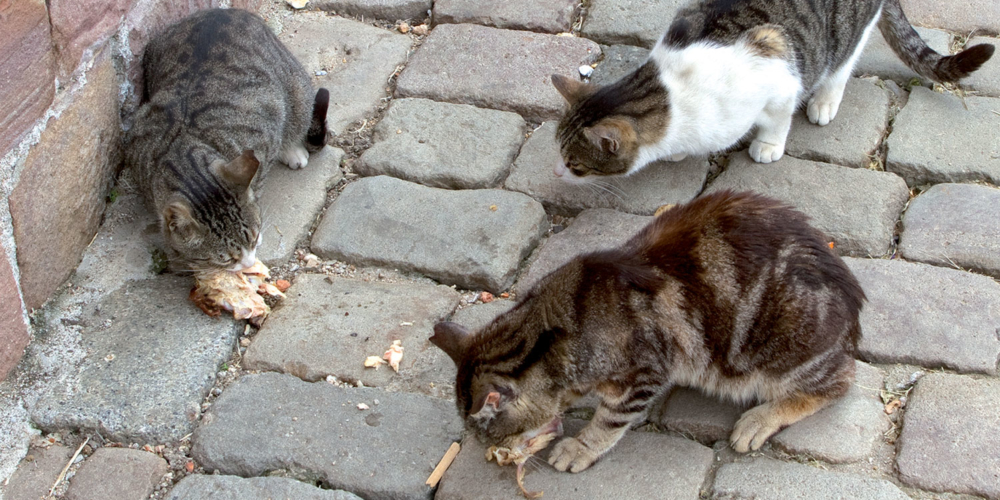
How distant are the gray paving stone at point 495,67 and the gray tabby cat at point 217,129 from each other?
0.64 m

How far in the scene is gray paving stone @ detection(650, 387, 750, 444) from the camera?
124 inches

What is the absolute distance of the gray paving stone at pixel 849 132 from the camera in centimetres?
425

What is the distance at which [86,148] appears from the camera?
381 centimetres

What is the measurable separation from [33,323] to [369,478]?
5.21 feet

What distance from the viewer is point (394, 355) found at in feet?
11.3

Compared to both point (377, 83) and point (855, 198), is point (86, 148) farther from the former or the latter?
point (855, 198)

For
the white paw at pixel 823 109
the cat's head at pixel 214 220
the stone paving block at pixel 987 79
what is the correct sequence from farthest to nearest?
the stone paving block at pixel 987 79 < the white paw at pixel 823 109 < the cat's head at pixel 214 220

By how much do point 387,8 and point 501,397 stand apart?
10.1 ft

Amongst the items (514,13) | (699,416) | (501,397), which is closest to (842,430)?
(699,416)

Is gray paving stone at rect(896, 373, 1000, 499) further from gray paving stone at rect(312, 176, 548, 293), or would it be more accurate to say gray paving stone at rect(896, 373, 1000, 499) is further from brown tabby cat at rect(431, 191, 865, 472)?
gray paving stone at rect(312, 176, 548, 293)

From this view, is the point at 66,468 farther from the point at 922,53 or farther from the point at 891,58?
the point at 891,58

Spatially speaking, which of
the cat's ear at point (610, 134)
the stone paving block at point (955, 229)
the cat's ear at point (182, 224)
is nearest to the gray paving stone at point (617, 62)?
the cat's ear at point (610, 134)

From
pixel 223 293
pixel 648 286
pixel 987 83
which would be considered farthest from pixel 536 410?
pixel 987 83

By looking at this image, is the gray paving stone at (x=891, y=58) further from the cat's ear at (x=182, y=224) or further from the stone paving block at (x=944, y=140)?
the cat's ear at (x=182, y=224)
